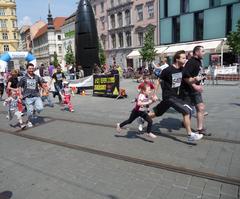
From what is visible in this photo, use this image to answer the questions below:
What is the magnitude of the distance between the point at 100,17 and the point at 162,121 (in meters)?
43.6

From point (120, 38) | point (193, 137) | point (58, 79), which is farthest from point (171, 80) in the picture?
point (120, 38)

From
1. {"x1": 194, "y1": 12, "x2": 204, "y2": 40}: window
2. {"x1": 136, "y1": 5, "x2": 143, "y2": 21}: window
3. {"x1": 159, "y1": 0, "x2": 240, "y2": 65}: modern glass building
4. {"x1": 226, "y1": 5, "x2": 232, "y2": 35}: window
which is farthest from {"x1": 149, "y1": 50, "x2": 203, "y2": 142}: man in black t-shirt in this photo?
{"x1": 136, "y1": 5, "x2": 143, "y2": 21}: window

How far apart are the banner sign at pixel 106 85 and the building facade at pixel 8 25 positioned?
3248 inches

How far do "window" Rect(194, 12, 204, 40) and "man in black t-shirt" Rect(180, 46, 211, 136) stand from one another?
28.3 m

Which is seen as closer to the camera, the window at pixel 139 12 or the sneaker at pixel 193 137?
the sneaker at pixel 193 137

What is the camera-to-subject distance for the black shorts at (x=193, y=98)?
5688 mm

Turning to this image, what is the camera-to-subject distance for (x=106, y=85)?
13.5m

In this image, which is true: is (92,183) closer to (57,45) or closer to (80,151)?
(80,151)

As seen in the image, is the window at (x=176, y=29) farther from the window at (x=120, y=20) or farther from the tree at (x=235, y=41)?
the tree at (x=235, y=41)

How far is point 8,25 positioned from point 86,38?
263ft

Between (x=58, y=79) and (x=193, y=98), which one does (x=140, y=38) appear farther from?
(x=193, y=98)

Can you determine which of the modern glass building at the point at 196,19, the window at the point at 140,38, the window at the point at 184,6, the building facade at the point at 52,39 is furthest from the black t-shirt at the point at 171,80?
the building facade at the point at 52,39

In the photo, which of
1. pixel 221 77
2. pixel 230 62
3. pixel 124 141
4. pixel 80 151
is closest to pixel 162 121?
pixel 124 141

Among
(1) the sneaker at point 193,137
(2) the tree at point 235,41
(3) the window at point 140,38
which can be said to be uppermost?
(3) the window at point 140,38
